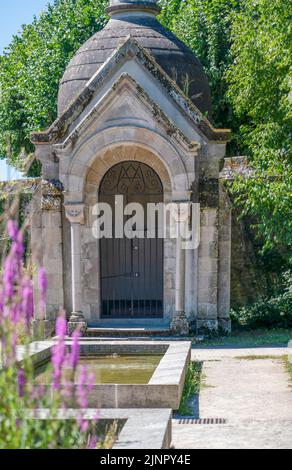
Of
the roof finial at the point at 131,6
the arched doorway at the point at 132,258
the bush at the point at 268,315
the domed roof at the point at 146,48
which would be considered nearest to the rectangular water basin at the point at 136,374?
the arched doorway at the point at 132,258

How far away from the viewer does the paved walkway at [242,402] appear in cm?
723

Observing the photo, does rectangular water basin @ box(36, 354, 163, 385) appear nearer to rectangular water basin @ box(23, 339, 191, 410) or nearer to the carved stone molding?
rectangular water basin @ box(23, 339, 191, 410)

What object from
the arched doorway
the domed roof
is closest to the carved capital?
the arched doorway

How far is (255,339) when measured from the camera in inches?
564

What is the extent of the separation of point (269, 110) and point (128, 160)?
307cm

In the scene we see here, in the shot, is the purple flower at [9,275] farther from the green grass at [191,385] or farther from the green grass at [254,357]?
the green grass at [254,357]

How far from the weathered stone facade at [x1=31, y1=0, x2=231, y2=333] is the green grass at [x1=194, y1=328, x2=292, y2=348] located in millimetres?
337

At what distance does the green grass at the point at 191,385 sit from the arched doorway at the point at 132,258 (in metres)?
3.85

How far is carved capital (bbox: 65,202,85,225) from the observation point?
1435 cm

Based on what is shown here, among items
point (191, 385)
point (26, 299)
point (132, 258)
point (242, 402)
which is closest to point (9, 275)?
point (26, 299)

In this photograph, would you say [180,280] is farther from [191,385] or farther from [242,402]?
[242,402]

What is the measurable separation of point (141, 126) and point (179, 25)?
10.1 meters
